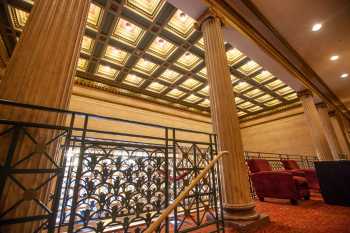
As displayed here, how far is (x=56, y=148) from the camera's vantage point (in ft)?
4.31

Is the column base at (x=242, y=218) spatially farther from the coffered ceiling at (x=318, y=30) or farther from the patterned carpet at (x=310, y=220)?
the coffered ceiling at (x=318, y=30)

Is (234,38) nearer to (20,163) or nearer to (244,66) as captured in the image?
(244,66)

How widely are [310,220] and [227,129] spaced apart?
198 centimetres

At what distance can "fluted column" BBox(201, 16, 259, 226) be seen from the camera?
2.61 m

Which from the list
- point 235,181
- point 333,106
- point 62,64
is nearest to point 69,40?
point 62,64

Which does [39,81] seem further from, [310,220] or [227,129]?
[310,220]

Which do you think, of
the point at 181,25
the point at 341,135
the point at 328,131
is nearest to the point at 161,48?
the point at 181,25

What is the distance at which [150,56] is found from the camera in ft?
23.2

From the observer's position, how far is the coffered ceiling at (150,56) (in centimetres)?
521

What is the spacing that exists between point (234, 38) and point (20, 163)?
16.9 feet

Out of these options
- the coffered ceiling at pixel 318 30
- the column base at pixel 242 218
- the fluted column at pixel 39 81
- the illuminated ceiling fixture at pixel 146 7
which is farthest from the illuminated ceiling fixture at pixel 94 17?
the column base at pixel 242 218

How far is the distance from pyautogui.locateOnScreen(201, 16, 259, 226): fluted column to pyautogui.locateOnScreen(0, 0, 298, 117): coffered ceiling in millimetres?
887

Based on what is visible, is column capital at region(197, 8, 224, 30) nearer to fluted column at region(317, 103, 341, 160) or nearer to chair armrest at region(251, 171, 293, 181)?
chair armrest at region(251, 171, 293, 181)

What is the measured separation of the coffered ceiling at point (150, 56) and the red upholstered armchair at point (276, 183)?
3932 millimetres
